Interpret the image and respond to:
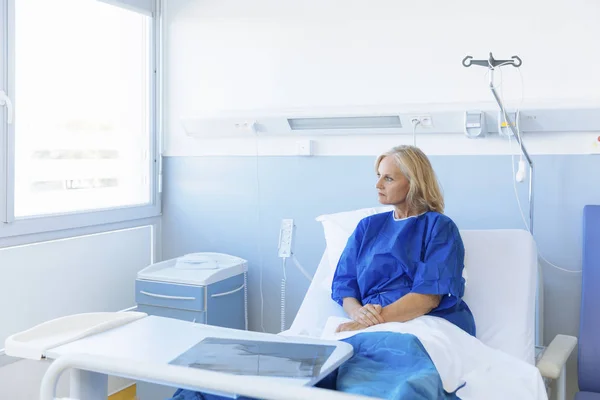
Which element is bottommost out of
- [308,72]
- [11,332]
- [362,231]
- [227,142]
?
[11,332]

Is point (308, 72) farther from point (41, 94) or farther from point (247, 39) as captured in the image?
point (41, 94)

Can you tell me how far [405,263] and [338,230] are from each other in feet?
1.62

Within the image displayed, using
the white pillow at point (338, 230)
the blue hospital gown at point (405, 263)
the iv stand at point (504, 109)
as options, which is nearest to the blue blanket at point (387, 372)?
the blue hospital gown at point (405, 263)

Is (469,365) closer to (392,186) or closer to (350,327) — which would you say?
(350,327)

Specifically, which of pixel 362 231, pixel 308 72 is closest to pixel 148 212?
pixel 308 72

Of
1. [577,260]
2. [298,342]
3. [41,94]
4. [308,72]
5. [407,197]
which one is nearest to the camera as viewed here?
[298,342]

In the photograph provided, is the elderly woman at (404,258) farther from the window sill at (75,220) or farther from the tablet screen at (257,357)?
the window sill at (75,220)

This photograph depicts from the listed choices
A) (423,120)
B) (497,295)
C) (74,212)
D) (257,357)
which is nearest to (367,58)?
(423,120)

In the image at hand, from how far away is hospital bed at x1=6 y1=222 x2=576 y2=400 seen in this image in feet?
4.27

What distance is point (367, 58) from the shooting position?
3.16 m

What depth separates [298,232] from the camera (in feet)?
11.0

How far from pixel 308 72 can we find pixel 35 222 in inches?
57.2

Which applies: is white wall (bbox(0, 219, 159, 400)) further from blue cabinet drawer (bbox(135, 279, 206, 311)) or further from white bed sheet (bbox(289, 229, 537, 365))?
white bed sheet (bbox(289, 229, 537, 365))

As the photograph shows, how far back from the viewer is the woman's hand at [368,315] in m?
2.23
